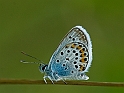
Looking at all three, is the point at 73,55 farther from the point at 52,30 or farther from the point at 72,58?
the point at 52,30

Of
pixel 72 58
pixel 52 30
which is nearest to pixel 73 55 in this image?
pixel 72 58

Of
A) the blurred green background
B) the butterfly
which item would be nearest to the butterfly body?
the butterfly

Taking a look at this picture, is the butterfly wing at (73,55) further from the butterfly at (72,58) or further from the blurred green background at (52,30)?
the blurred green background at (52,30)

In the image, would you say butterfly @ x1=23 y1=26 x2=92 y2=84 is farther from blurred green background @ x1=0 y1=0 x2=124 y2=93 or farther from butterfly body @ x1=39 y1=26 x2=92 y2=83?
blurred green background @ x1=0 y1=0 x2=124 y2=93

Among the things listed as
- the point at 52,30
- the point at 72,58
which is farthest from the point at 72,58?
the point at 52,30

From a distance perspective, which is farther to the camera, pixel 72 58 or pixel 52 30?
pixel 52 30

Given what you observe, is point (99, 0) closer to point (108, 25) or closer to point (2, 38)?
point (108, 25)
